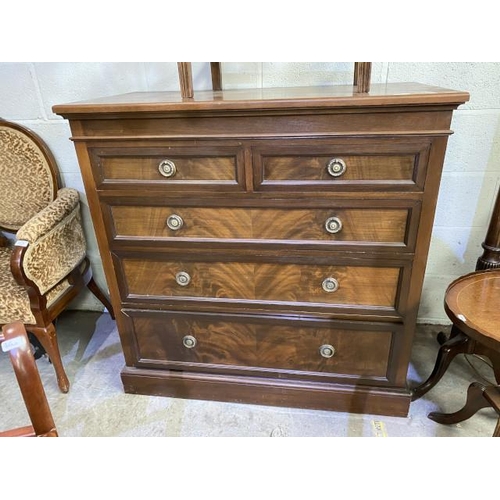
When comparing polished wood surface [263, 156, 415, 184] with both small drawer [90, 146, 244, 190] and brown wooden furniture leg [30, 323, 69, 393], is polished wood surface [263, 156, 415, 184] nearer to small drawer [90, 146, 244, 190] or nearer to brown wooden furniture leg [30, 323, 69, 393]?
small drawer [90, 146, 244, 190]

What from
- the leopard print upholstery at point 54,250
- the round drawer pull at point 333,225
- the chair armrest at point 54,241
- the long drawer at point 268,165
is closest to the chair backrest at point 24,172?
the chair armrest at point 54,241

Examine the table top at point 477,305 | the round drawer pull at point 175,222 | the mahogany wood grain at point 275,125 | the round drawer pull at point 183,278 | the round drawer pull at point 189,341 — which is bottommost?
the round drawer pull at point 189,341

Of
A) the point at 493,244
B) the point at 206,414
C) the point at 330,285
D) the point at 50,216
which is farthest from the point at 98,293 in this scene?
the point at 493,244

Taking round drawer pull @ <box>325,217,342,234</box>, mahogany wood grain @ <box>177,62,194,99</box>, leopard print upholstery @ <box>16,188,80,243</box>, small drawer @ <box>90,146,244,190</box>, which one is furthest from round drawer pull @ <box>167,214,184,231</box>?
leopard print upholstery @ <box>16,188,80,243</box>

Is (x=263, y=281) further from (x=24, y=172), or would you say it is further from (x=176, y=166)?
(x=24, y=172)

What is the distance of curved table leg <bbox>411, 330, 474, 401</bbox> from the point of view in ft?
Result: 4.81

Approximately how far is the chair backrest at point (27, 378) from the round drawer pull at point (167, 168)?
0.62 meters

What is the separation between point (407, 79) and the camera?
1.57 metres

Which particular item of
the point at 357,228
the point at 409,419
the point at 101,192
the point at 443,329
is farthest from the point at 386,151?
the point at 443,329

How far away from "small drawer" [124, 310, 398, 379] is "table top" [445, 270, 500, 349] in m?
0.21

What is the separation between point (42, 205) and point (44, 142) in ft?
1.03

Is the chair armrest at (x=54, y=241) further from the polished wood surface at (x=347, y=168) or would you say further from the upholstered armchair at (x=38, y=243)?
the polished wood surface at (x=347, y=168)

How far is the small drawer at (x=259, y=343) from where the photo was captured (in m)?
1.38
